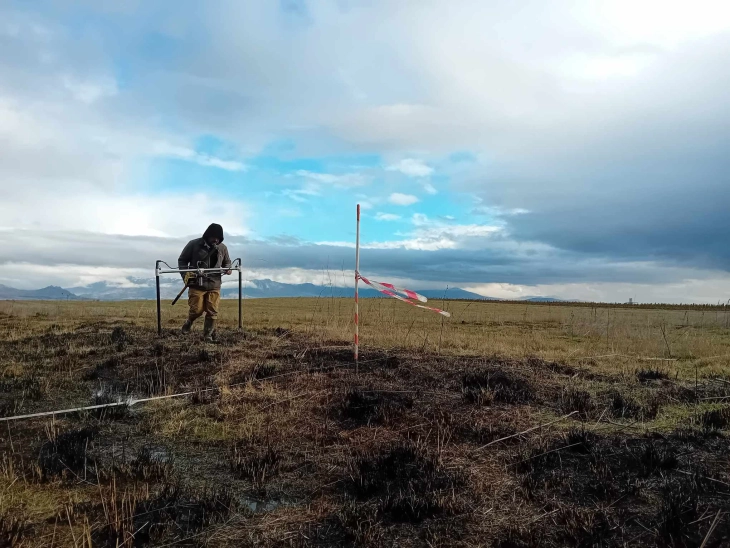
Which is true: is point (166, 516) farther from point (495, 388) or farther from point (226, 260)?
point (226, 260)

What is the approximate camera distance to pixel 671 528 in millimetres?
3084

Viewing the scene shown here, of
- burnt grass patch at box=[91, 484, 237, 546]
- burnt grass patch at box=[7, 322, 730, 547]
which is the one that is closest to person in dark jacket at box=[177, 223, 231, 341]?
burnt grass patch at box=[7, 322, 730, 547]

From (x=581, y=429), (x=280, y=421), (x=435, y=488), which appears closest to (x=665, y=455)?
(x=581, y=429)

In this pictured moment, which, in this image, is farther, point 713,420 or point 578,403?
point 578,403

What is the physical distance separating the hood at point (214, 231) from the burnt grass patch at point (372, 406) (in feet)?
21.2

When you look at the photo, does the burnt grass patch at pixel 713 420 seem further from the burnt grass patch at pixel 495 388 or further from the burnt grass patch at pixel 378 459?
the burnt grass patch at pixel 495 388

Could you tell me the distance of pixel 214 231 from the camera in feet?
38.3

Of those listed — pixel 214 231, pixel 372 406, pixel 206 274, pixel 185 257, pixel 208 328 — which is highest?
pixel 214 231

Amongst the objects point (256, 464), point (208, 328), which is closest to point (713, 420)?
point (256, 464)

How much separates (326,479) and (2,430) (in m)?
3.68

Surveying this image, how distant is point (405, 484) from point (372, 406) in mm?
2093

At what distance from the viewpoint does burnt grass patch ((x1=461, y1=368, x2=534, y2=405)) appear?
642 centimetres

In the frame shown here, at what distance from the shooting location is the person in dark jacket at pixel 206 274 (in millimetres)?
11383

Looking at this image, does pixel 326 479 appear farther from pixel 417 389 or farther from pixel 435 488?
pixel 417 389
